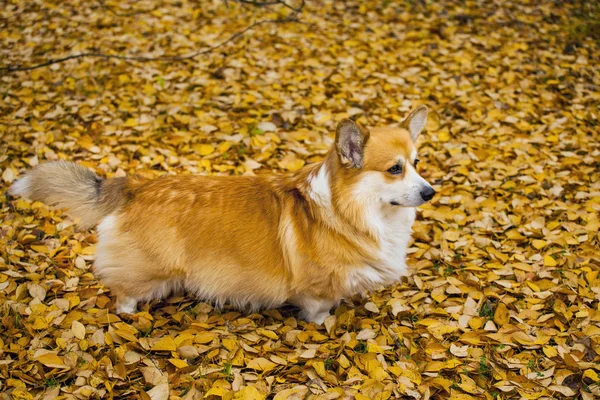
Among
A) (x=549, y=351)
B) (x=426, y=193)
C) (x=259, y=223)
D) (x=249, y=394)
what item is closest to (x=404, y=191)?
(x=426, y=193)

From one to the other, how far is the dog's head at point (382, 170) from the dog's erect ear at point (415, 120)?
241mm

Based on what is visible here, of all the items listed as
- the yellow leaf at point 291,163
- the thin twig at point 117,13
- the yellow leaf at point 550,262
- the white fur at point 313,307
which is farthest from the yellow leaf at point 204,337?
the thin twig at point 117,13

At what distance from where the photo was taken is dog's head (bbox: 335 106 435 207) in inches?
104

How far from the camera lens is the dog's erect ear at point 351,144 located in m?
2.56

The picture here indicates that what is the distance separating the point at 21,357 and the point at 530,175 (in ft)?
12.8

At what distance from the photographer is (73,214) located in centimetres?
296

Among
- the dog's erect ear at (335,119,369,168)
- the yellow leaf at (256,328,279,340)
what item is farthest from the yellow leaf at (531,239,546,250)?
the yellow leaf at (256,328,279,340)

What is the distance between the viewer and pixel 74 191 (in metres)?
2.94

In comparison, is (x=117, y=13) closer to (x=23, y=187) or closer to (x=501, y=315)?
(x=23, y=187)

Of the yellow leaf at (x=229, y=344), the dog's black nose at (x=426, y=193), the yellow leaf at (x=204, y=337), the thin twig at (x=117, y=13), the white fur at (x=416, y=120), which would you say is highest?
the thin twig at (x=117, y=13)

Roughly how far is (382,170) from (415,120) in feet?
1.62

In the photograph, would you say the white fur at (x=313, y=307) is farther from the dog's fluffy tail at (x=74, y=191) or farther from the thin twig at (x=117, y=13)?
the thin twig at (x=117, y=13)

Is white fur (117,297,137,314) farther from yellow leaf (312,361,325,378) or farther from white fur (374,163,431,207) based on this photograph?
white fur (374,163,431,207)

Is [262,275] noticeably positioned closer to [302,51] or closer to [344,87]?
[344,87]
